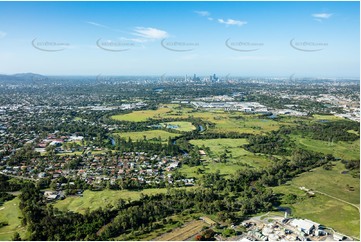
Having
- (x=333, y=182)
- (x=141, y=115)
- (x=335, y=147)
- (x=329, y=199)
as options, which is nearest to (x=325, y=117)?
(x=335, y=147)

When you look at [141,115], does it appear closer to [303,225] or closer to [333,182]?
[333,182]

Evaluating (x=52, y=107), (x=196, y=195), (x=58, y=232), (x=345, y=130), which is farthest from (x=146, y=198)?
(x=52, y=107)

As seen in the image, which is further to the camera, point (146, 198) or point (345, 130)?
point (345, 130)

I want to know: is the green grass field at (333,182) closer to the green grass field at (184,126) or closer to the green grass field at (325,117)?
the green grass field at (184,126)

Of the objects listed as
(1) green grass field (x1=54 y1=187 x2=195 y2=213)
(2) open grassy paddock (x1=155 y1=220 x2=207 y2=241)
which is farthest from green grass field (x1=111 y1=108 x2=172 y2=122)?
(2) open grassy paddock (x1=155 y1=220 x2=207 y2=241)

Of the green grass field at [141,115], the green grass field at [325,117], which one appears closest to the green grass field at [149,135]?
the green grass field at [141,115]

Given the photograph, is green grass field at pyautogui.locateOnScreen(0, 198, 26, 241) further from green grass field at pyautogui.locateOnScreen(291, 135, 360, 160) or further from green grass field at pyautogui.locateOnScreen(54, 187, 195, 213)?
green grass field at pyautogui.locateOnScreen(291, 135, 360, 160)

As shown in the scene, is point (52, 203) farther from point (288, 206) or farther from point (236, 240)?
point (288, 206)
